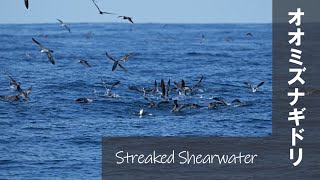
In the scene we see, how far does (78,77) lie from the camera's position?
50.5 m

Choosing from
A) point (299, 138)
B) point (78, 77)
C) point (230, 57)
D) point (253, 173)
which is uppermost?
point (230, 57)

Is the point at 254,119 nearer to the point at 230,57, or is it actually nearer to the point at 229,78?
the point at 229,78

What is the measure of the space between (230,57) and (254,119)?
31048 mm

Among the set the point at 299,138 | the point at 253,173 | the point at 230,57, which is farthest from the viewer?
the point at 230,57

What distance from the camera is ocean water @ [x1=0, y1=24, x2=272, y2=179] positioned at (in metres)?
28.0

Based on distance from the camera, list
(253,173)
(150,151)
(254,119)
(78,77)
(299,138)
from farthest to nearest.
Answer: (78,77) → (254,119) → (299,138) → (150,151) → (253,173)

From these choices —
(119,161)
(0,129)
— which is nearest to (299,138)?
(119,161)

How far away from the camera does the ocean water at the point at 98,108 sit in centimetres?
2795

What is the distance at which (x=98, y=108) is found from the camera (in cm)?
3762

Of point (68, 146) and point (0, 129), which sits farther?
point (0, 129)

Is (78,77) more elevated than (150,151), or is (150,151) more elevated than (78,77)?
(78,77)

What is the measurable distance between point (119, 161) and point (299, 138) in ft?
22.3

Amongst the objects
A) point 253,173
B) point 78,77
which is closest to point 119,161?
point 253,173

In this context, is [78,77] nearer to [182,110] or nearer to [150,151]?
[182,110]
